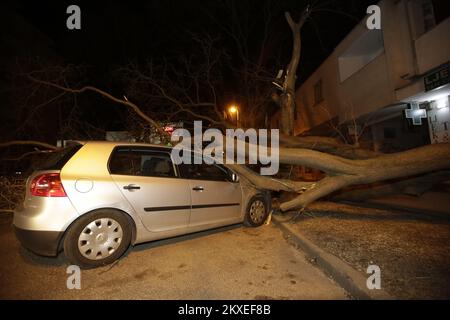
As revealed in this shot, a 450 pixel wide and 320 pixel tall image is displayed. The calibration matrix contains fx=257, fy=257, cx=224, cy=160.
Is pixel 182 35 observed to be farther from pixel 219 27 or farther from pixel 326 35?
pixel 326 35

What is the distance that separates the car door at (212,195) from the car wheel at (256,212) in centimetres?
29

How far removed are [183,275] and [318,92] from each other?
46.5ft

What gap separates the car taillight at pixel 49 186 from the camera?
2943 millimetres

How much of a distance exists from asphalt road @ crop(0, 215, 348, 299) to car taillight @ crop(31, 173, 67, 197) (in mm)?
947

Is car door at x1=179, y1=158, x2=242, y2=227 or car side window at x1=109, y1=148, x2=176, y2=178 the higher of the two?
car side window at x1=109, y1=148, x2=176, y2=178

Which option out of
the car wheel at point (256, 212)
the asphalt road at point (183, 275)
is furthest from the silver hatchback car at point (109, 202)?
the car wheel at point (256, 212)

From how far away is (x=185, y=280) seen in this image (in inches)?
114

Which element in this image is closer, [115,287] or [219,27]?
[115,287]

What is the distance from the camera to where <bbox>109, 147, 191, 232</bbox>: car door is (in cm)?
340

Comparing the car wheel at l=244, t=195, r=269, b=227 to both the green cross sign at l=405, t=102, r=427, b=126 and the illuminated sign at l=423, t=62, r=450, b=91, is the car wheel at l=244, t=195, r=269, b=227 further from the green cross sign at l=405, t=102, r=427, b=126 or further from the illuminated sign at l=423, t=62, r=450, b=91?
the green cross sign at l=405, t=102, r=427, b=126

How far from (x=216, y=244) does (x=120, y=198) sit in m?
Answer: 1.68

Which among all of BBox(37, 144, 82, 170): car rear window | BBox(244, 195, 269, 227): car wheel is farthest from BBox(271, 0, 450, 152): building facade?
BBox(37, 144, 82, 170): car rear window

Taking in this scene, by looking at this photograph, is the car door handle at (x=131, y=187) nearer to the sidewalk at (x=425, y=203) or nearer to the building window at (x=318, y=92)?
the sidewalk at (x=425, y=203)
